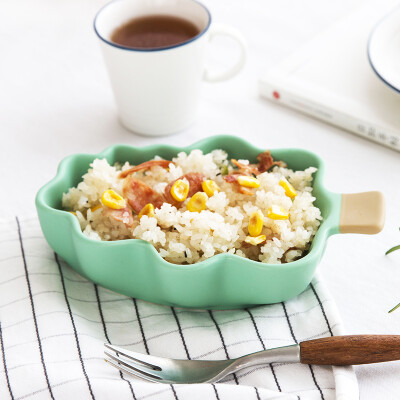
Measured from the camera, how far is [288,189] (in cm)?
90

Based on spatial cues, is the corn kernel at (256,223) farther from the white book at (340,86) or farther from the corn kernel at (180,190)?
the white book at (340,86)

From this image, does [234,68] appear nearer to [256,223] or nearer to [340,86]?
[340,86]

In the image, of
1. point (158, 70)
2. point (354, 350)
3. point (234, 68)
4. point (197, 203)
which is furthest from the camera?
point (234, 68)

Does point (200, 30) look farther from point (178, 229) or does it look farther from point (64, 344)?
point (64, 344)

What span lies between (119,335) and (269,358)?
217 millimetres

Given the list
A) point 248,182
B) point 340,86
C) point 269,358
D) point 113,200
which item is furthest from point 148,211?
point 340,86

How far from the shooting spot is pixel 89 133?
50.6 inches

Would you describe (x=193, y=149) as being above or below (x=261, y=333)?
above

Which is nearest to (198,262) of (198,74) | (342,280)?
(342,280)

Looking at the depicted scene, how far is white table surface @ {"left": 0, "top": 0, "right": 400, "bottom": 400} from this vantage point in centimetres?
95

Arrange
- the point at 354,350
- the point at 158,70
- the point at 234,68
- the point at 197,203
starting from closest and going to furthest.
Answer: the point at 354,350 → the point at 197,203 → the point at 158,70 → the point at 234,68

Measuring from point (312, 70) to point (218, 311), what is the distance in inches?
26.6

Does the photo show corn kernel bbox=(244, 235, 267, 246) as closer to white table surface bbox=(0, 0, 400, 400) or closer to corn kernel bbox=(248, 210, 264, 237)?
corn kernel bbox=(248, 210, 264, 237)

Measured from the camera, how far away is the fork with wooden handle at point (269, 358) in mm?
772
